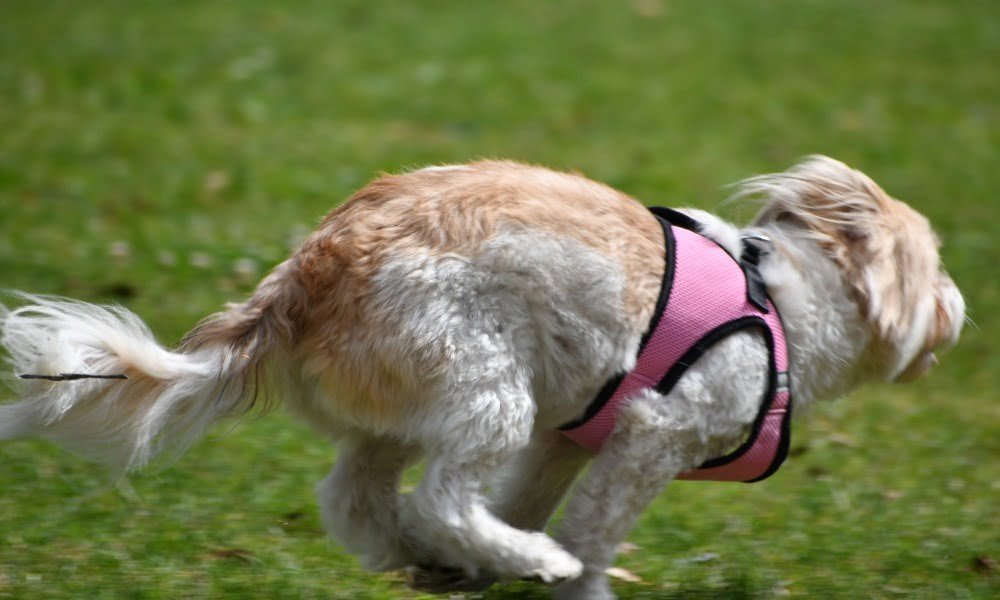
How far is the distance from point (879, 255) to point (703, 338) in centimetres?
74

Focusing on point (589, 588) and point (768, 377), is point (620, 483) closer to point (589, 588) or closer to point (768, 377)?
point (589, 588)

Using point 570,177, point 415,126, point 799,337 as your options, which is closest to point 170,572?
point 570,177

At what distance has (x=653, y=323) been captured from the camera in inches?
141

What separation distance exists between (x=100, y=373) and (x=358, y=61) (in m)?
8.43

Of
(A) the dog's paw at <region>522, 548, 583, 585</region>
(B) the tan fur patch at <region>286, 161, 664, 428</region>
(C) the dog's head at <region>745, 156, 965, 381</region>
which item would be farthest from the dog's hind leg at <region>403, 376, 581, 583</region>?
(C) the dog's head at <region>745, 156, 965, 381</region>

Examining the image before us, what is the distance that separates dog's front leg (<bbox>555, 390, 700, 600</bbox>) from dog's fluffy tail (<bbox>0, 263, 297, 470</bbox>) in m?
1.05

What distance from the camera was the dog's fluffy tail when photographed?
338 cm

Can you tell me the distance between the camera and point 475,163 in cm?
391

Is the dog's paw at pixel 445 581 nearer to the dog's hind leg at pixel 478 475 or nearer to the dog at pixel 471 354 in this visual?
Result: the dog at pixel 471 354

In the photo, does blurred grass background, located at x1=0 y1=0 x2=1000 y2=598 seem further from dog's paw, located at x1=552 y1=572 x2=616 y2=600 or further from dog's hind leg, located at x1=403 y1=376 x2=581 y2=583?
dog's hind leg, located at x1=403 y1=376 x2=581 y2=583

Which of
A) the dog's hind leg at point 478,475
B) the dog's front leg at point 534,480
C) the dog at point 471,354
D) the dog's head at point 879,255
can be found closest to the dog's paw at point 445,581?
the dog at point 471,354

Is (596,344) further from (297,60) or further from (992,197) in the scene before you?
(297,60)

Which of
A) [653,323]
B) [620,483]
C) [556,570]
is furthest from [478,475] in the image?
[653,323]

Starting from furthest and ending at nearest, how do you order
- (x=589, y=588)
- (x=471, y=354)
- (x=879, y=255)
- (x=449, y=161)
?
(x=449, y=161), (x=879, y=255), (x=589, y=588), (x=471, y=354)
